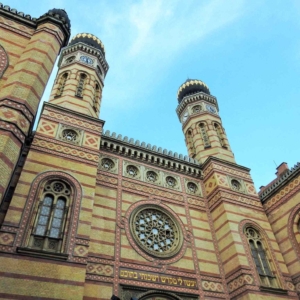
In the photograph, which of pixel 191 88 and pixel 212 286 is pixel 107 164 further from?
pixel 191 88

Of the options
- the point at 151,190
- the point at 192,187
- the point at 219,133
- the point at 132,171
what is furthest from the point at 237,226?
the point at 219,133

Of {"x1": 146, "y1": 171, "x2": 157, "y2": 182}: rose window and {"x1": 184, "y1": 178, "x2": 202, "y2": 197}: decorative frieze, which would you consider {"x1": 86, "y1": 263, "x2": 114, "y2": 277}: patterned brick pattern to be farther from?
{"x1": 184, "y1": 178, "x2": 202, "y2": 197}: decorative frieze

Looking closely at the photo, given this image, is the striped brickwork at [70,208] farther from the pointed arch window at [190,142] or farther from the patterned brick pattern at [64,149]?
the pointed arch window at [190,142]

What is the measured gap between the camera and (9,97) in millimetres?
8305

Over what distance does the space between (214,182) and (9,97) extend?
29.3ft

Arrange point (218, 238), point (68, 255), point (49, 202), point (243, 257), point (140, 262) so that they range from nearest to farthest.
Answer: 1. point (68, 255)
2. point (49, 202)
3. point (140, 262)
4. point (243, 257)
5. point (218, 238)

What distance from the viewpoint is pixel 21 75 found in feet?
29.9

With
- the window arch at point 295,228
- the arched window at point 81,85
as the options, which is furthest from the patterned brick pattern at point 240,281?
the arched window at point 81,85

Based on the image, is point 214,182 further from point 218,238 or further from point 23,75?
point 23,75

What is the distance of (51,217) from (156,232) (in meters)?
4.10

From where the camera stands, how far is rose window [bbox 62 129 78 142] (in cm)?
1095

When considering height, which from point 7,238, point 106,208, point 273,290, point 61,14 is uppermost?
point 61,14

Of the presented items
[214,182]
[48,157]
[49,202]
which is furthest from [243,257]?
[48,157]

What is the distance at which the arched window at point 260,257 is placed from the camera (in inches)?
414
